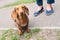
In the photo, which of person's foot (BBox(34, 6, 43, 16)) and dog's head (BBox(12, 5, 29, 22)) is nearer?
dog's head (BBox(12, 5, 29, 22))

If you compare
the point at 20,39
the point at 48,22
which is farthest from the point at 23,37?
the point at 48,22

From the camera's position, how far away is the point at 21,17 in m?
5.42

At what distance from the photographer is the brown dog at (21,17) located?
17.5 feet

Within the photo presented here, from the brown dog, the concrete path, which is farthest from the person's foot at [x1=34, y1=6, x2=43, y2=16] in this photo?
the brown dog

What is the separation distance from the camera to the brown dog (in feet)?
17.5

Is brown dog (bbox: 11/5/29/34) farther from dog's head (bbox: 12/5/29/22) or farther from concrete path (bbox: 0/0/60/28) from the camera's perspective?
concrete path (bbox: 0/0/60/28)

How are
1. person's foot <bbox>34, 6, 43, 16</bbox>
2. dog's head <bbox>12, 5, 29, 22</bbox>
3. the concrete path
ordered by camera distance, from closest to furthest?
dog's head <bbox>12, 5, 29, 22</bbox>
the concrete path
person's foot <bbox>34, 6, 43, 16</bbox>

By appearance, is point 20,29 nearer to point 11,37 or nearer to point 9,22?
point 11,37

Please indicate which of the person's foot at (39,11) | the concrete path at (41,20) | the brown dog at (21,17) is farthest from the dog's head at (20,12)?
the person's foot at (39,11)

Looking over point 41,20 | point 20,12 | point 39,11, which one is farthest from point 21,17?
point 39,11

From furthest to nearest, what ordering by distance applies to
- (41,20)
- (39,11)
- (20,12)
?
(39,11) < (41,20) < (20,12)

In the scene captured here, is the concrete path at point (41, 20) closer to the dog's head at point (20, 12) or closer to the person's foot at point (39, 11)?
the person's foot at point (39, 11)

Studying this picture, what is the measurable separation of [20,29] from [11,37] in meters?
0.30

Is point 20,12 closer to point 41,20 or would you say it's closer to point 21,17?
point 21,17
